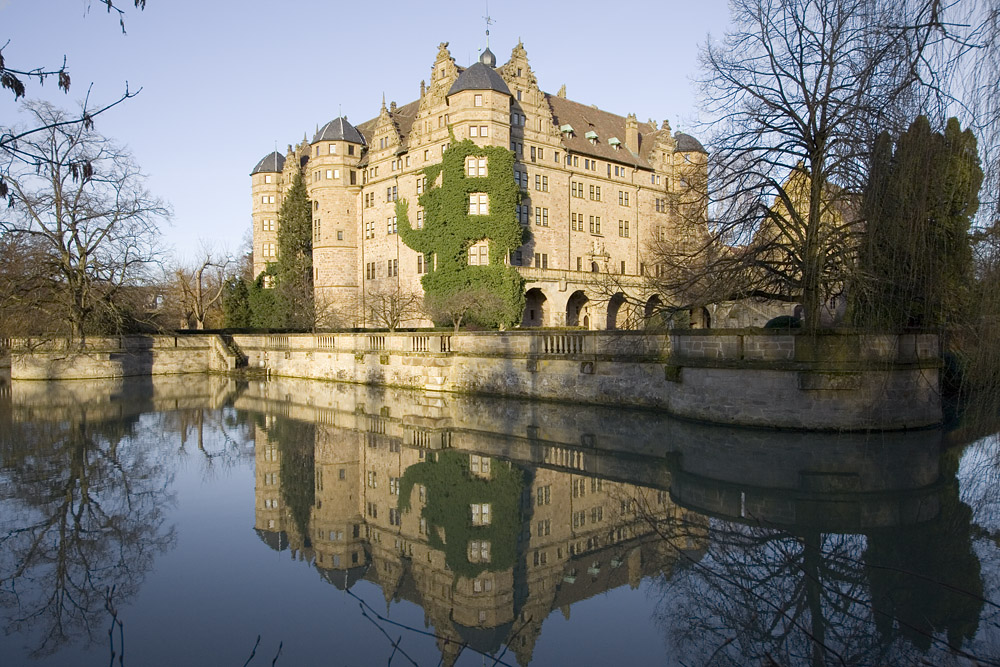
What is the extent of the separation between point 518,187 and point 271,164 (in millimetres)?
30498

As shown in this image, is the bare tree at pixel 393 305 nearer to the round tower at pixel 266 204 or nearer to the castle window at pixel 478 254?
the castle window at pixel 478 254

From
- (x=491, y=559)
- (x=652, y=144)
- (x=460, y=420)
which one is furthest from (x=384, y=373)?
(x=652, y=144)

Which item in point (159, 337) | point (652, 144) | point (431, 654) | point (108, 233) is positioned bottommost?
point (431, 654)

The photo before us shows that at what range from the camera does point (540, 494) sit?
33.6ft

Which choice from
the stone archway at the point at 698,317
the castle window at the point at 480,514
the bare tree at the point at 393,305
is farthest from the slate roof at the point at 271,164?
the castle window at the point at 480,514

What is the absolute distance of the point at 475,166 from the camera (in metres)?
38.0

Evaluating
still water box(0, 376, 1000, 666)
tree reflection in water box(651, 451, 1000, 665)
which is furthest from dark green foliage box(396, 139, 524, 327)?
tree reflection in water box(651, 451, 1000, 665)

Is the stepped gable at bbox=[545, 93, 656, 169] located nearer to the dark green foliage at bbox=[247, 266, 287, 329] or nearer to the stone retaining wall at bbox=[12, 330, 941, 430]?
the stone retaining wall at bbox=[12, 330, 941, 430]

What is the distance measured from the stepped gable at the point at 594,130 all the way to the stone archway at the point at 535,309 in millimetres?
9781

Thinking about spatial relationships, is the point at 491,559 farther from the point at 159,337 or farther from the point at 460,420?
the point at 159,337

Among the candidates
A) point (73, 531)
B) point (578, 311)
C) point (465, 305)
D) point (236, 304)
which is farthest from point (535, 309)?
point (73, 531)

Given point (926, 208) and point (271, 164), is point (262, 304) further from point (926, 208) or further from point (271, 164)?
point (926, 208)

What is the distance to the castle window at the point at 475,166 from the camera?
37.9 metres

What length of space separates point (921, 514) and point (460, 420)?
37.0ft
